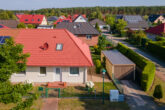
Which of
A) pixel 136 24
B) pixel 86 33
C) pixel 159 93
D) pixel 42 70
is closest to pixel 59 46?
pixel 42 70

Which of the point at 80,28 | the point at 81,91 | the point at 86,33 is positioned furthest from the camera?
the point at 80,28

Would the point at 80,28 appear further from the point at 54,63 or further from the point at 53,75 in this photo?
the point at 54,63

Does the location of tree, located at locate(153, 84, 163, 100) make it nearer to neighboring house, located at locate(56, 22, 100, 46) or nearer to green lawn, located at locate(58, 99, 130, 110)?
green lawn, located at locate(58, 99, 130, 110)

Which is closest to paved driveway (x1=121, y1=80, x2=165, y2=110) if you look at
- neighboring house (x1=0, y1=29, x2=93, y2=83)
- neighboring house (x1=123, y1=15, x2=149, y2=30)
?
neighboring house (x1=0, y1=29, x2=93, y2=83)

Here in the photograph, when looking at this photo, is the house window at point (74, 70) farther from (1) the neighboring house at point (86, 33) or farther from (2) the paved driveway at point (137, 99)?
(1) the neighboring house at point (86, 33)

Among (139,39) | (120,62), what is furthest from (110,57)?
(139,39)

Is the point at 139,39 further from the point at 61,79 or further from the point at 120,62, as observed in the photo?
the point at 61,79

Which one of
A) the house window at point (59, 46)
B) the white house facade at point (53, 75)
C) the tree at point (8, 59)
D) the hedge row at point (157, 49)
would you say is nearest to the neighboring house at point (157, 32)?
the hedge row at point (157, 49)

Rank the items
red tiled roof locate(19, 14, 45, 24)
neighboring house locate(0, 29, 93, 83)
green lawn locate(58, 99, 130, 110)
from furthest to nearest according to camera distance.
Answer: red tiled roof locate(19, 14, 45, 24) < neighboring house locate(0, 29, 93, 83) < green lawn locate(58, 99, 130, 110)
